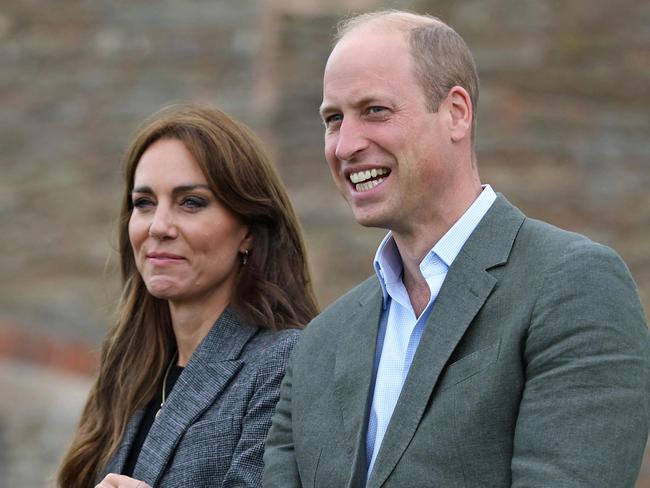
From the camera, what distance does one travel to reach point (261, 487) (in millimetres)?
2826

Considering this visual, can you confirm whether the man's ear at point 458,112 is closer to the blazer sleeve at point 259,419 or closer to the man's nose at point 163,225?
the blazer sleeve at point 259,419

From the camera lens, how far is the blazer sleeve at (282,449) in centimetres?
263

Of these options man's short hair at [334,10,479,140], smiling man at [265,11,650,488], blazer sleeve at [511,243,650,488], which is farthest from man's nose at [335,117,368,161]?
blazer sleeve at [511,243,650,488]

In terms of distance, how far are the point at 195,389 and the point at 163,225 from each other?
399mm

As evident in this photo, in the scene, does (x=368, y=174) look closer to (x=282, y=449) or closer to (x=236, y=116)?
(x=282, y=449)

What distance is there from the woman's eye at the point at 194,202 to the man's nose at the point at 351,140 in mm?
777

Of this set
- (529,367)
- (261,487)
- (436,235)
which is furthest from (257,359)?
(529,367)

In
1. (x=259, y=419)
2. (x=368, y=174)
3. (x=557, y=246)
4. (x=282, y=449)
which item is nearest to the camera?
(x=557, y=246)

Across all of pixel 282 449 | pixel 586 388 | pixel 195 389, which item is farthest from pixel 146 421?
pixel 586 388

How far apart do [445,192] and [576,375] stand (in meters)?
0.47

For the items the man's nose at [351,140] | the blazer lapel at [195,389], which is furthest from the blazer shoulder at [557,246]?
the blazer lapel at [195,389]

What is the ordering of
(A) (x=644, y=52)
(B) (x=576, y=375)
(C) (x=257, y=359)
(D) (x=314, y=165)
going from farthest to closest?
(D) (x=314, y=165) < (A) (x=644, y=52) < (C) (x=257, y=359) < (B) (x=576, y=375)

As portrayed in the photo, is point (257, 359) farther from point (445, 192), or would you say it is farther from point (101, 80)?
point (101, 80)

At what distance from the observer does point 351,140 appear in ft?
8.21
